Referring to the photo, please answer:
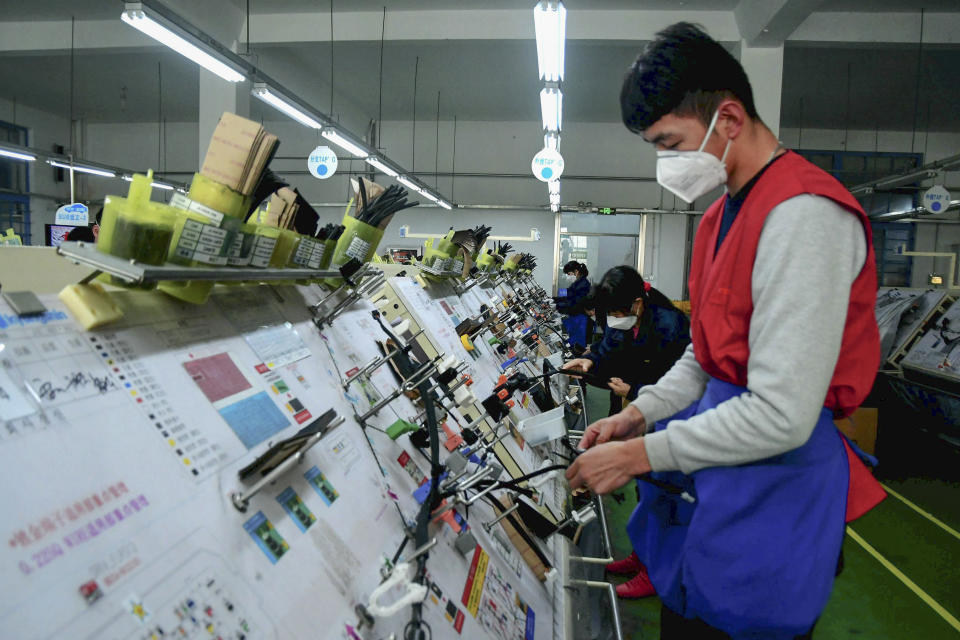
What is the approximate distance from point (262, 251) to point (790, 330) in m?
1.00

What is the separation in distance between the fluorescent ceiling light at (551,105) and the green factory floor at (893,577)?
3.70 m

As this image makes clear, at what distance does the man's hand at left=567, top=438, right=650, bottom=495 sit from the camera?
3.06 ft

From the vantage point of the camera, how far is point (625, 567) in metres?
2.88

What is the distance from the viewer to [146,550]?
26.0 inches

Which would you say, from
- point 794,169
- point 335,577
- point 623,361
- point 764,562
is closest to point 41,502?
point 335,577

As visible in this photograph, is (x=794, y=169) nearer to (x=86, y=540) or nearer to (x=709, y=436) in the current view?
(x=709, y=436)

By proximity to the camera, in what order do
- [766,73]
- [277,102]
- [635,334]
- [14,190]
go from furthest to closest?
[14,190] < [766,73] < [277,102] < [635,334]

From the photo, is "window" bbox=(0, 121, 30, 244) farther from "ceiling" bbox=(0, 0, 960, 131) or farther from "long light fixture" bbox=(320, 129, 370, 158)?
"long light fixture" bbox=(320, 129, 370, 158)

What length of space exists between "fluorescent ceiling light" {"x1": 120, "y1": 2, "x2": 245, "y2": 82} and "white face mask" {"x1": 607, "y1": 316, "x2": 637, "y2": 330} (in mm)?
3581

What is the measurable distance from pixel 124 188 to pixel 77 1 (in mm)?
7103

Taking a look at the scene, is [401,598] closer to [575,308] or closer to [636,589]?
[636,589]

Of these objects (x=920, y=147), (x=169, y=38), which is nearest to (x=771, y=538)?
(x=169, y=38)

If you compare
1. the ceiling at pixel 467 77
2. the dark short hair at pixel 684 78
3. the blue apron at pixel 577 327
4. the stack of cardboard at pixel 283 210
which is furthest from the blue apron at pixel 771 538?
the ceiling at pixel 467 77

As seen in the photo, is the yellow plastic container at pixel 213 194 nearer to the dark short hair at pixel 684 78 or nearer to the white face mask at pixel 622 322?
the dark short hair at pixel 684 78
